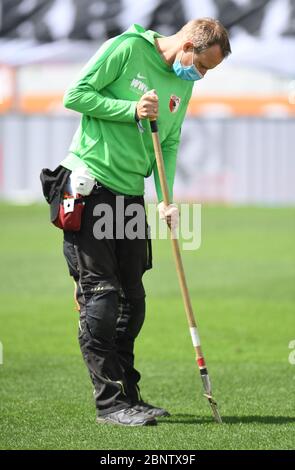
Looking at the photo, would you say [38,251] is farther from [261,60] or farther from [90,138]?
[90,138]

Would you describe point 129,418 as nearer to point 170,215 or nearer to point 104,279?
point 104,279

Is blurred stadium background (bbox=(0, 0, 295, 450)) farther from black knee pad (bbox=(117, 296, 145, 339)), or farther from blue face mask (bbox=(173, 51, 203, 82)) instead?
blue face mask (bbox=(173, 51, 203, 82))

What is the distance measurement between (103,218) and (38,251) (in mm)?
11447

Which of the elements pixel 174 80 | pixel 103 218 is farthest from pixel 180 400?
pixel 174 80

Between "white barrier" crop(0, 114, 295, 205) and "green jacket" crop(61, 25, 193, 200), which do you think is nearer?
"green jacket" crop(61, 25, 193, 200)

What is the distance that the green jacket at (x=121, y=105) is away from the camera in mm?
6836

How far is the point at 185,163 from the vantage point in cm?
2806

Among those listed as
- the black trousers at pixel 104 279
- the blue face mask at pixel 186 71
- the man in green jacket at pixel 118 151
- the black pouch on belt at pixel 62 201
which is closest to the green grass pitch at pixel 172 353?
the black trousers at pixel 104 279

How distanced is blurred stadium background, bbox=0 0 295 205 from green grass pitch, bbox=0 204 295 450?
2.80 meters

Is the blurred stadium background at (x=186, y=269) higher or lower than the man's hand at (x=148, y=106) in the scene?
lower

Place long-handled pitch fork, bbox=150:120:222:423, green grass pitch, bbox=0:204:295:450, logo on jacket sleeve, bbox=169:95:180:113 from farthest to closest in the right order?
logo on jacket sleeve, bbox=169:95:180:113 → long-handled pitch fork, bbox=150:120:222:423 → green grass pitch, bbox=0:204:295:450

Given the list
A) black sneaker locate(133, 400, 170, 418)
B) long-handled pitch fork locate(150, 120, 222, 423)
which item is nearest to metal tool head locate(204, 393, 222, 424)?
long-handled pitch fork locate(150, 120, 222, 423)

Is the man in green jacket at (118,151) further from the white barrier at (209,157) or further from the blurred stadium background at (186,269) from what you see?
the white barrier at (209,157)

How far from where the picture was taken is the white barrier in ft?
92.4
